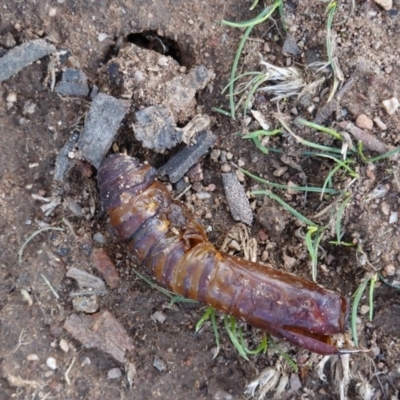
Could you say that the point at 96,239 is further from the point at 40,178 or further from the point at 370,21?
the point at 370,21

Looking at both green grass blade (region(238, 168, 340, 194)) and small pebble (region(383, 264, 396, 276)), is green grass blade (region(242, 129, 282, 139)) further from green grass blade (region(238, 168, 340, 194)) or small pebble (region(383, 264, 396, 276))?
small pebble (region(383, 264, 396, 276))

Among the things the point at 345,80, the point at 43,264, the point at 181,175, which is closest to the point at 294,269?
the point at 181,175

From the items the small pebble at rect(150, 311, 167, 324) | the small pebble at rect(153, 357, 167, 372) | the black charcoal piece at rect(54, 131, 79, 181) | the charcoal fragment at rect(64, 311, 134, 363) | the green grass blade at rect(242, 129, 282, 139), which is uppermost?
the green grass blade at rect(242, 129, 282, 139)

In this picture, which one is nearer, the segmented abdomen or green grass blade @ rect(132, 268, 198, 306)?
the segmented abdomen

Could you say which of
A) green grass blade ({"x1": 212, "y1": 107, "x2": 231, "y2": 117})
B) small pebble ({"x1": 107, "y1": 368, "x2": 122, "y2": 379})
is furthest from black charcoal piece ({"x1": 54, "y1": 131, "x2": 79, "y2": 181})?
small pebble ({"x1": 107, "y1": 368, "x2": 122, "y2": 379})

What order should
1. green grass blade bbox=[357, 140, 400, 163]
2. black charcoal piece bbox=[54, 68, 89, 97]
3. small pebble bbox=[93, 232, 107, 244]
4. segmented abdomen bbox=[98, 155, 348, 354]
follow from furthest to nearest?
small pebble bbox=[93, 232, 107, 244] → black charcoal piece bbox=[54, 68, 89, 97] → green grass blade bbox=[357, 140, 400, 163] → segmented abdomen bbox=[98, 155, 348, 354]

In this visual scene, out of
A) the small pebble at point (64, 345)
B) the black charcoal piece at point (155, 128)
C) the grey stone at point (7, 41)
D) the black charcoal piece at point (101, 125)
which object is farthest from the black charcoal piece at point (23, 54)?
the small pebble at point (64, 345)

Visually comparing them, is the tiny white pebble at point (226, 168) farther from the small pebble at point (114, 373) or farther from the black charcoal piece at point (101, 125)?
the small pebble at point (114, 373)
